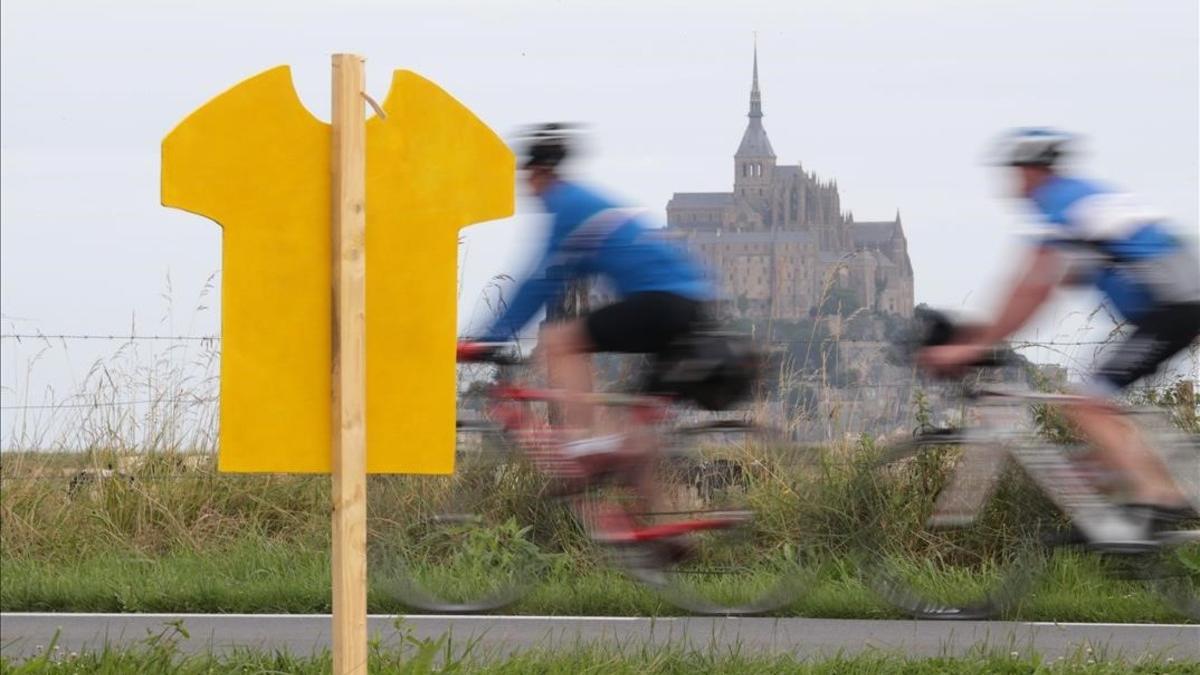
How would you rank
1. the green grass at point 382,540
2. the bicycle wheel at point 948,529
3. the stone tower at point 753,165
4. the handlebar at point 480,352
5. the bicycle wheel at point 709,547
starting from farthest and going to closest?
the green grass at point 382,540 < the stone tower at point 753,165 < the bicycle wheel at point 948,529 < the bicycle wheel at point 709,547 < the handlebar at point 480,352

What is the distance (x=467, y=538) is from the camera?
8.98 meters

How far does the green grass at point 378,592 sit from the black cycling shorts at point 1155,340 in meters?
1.73

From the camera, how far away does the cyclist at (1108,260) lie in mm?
6449

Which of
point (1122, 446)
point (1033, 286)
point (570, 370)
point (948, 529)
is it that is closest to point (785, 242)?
point (948, 529)

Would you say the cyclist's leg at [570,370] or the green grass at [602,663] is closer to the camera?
the green grass at [602,663]

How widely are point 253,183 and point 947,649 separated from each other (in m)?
3.95

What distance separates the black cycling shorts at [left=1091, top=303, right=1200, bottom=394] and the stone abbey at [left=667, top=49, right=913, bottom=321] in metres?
1.85

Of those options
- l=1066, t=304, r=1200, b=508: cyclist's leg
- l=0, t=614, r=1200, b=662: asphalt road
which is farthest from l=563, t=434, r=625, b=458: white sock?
l=1066, t=304, r=1200, b=508: cyclist's leg

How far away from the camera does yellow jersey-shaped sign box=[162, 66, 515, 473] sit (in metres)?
4.13

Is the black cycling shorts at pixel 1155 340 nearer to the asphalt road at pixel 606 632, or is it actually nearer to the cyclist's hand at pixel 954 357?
the cyclist's hand at pixel 954 357

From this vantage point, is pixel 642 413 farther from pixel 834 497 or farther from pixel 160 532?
pixel 160 532

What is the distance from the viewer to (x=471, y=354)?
745cm

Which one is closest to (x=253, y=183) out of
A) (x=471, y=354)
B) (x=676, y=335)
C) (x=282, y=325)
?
(x=282, y=325)

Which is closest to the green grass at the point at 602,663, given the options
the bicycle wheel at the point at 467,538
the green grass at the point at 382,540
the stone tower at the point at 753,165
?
the green grass at the point at 382,540
